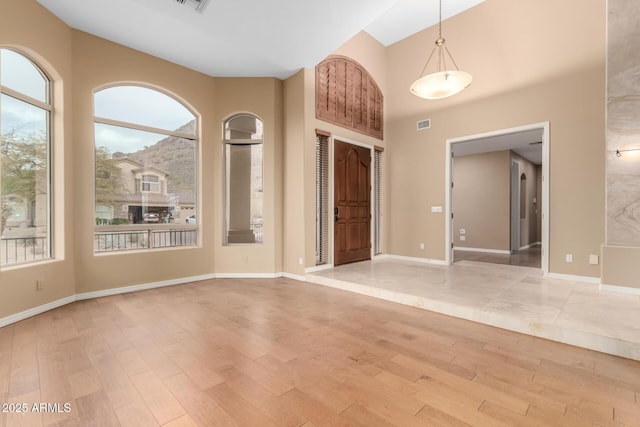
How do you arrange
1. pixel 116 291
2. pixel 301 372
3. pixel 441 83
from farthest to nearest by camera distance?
pixel 116 291 < pixel 441 83 < pixel 301 372

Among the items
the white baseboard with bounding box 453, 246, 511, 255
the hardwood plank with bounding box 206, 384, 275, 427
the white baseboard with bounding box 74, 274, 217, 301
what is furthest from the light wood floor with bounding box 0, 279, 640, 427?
the white baseboard with bounding box 453, 246, 511, 255

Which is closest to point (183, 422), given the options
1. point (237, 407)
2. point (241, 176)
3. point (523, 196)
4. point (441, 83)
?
point (237, 407)

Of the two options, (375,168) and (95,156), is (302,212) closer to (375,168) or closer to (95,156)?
(375,168)

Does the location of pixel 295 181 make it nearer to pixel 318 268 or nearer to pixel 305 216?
pixel 305 216

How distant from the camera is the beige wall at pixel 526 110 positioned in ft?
14.3

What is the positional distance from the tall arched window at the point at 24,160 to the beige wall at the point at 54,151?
104mm

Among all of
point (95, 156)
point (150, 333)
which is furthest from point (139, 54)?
point (150, 333)

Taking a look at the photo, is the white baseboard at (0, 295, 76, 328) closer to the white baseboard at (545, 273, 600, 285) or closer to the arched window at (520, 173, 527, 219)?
the white baseboard at (545, 273, 600, 285)

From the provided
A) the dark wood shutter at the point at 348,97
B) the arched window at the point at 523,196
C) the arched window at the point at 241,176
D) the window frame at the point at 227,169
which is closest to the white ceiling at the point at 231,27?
the dark wood shutter at the point at 348,97

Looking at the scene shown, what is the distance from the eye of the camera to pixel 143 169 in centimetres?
471

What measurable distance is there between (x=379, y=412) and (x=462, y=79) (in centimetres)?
390

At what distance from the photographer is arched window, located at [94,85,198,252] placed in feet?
14.1

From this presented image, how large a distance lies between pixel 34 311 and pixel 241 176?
11.1 ft

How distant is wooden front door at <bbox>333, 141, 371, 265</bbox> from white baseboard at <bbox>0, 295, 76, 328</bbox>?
4.11 meters
